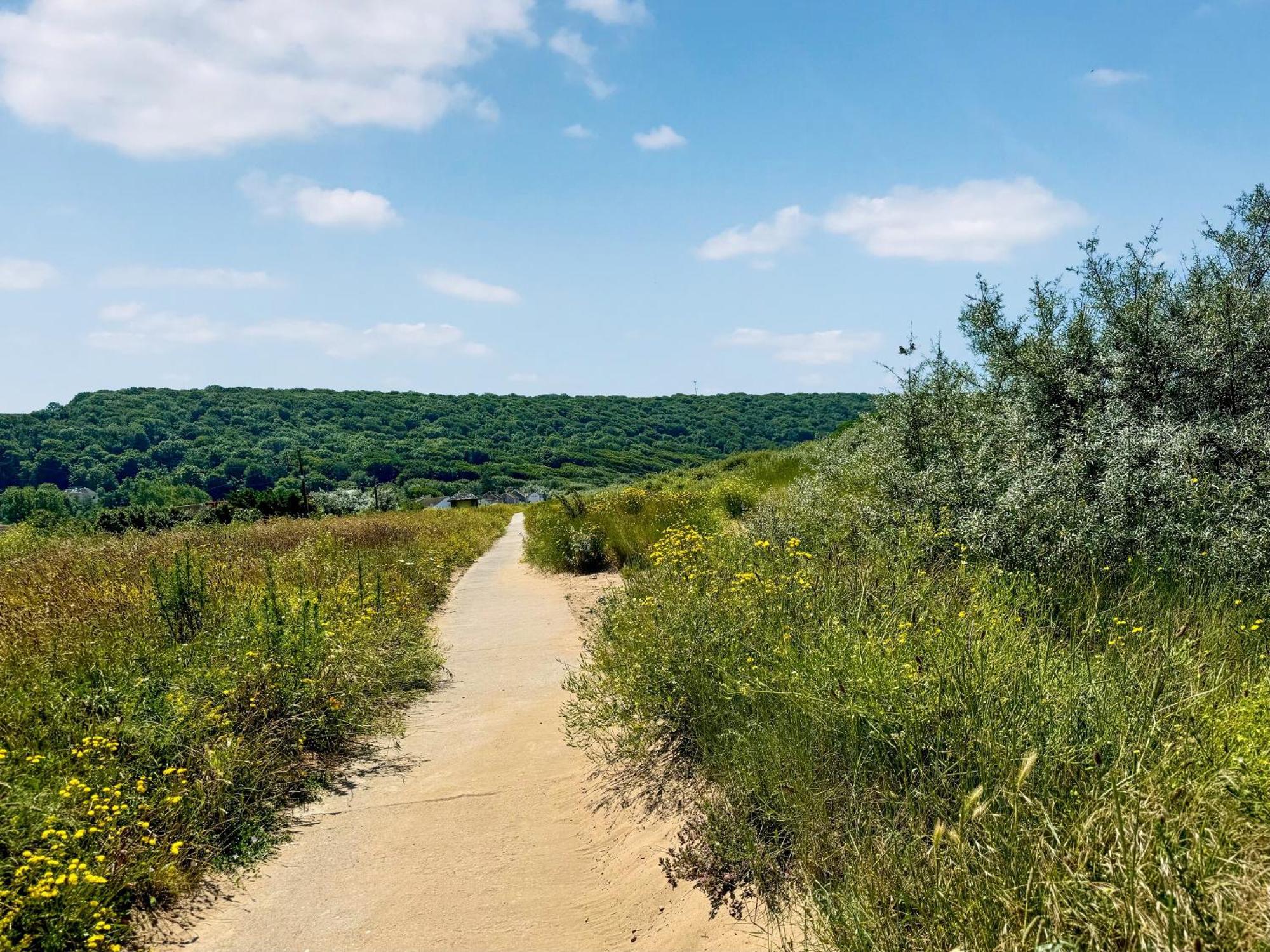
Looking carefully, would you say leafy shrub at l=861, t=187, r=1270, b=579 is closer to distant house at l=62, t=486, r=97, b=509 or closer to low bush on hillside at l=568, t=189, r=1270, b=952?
low bush on hillside at l=568, t=189, r=1270, b=952

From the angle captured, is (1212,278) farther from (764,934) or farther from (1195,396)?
(764,934)

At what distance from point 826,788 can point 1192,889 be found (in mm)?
1514

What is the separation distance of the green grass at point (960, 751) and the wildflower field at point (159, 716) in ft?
7.54

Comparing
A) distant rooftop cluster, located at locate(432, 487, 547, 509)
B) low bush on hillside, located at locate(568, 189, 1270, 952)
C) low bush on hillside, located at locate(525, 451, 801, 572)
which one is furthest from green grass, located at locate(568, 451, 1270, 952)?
distant rooftop cluster, located at locate(432, 487, 547, 509)

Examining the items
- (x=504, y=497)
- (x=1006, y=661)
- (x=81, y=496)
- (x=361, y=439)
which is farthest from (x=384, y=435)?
(x=1006, y=661)

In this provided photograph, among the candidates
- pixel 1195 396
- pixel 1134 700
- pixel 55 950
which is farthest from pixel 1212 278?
pixel 55 950

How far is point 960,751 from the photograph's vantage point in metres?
3.42

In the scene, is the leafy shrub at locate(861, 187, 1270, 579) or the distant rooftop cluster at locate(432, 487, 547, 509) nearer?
the leafy shrub at locate(861, 187, 1270, 579)

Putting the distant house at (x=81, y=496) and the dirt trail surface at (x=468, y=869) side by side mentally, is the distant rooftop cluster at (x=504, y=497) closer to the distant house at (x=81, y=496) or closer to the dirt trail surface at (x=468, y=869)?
the distant house at (x=81, y=496)

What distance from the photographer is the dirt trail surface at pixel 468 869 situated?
3883mm

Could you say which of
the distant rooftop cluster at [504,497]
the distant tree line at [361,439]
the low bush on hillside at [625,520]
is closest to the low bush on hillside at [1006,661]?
the low bush on hillside at [625,520]

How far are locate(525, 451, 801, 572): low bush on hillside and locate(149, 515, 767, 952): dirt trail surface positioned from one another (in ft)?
25.0

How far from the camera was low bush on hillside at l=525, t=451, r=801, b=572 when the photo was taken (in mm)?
16812

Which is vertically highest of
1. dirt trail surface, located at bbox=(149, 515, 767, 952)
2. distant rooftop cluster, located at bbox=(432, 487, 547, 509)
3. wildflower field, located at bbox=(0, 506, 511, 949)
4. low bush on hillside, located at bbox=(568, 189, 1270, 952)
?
low bush on hillside, located at bbox=(568, 189, 1270, 952)
